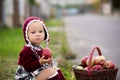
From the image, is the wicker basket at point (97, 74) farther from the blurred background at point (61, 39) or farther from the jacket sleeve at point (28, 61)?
the blurred background at point (61, 39)

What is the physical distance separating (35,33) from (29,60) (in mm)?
377

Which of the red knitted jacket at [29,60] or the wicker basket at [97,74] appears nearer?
the red knitted jacket at [29,60]

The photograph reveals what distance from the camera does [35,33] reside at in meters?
5.65

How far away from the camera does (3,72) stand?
7.24 meters

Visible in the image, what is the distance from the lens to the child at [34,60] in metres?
5.49

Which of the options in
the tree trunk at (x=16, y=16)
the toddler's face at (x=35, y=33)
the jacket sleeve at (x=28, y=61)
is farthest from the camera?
the tree trunk at (x=16, y=16)

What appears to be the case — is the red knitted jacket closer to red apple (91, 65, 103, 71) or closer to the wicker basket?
the wicker basket

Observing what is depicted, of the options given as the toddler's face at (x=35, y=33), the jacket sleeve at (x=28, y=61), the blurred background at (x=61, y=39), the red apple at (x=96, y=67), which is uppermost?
the toddler's face at (x=35, y=33)

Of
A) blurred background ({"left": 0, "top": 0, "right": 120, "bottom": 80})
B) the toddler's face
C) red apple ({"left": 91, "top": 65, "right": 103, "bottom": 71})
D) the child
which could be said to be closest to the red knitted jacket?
the child

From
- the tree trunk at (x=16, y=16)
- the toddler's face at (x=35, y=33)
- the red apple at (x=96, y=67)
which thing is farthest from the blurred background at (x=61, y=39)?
the toddler's face at (x=35, y=33)

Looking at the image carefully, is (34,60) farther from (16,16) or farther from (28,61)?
(16,16)

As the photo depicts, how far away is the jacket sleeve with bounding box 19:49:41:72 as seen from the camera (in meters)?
5.48

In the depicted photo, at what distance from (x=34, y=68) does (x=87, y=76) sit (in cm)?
70

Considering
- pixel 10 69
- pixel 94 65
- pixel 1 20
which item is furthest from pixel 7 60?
pixel 1 20
